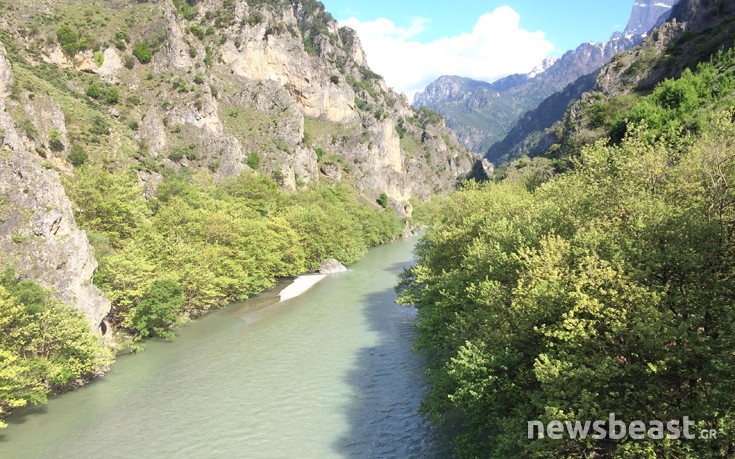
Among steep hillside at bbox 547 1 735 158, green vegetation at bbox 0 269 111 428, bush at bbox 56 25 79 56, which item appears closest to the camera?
green vegetation at bbox 0 269 111 428

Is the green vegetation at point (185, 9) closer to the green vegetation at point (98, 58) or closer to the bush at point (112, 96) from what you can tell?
the green vegetation at point (98, 58)

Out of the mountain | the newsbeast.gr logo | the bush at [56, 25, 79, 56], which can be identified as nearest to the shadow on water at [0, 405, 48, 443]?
the mountain

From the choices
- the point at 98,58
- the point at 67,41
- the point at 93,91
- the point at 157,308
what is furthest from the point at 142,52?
the point at 157,308

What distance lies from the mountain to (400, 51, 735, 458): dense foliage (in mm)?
27903

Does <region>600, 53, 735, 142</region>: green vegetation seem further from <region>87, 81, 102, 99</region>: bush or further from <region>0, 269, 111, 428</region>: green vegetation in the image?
<region>87, 81, 102, 99</region>: bush

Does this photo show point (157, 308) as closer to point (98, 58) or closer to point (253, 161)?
point (253, 161)

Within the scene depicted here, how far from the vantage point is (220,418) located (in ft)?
82.1

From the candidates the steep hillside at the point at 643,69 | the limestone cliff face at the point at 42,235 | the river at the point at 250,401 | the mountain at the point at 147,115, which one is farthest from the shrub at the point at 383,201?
the limestone cliff face at the point at 42,235

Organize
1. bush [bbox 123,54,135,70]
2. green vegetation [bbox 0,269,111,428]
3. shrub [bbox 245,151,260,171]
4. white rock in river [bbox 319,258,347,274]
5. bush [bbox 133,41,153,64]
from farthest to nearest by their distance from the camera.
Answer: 1. shrub [bbox 245,151,260,171]
2. bush [bbox 133,41,153,64]
3. bush [bbox 123,54,135,70]
4. white rock in river [bbox 319,258,347,274]
5. green vegetation [bbox 0,269,111,428]

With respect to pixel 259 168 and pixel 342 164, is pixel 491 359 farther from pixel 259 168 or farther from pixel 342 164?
pixel 342 164

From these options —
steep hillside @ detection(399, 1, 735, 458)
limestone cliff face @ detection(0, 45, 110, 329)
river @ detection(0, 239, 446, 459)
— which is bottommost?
river @ detection(0, 239, 446, 459)

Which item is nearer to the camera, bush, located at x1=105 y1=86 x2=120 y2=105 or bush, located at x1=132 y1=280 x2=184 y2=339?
bush, located at x1=132 y1=280 x2=184 y2=339

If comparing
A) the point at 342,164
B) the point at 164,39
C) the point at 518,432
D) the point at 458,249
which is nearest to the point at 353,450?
the point at 518,432

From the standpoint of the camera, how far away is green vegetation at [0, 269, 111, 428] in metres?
22.3
